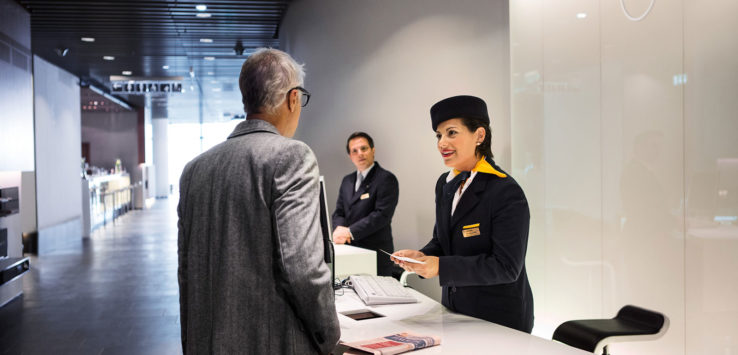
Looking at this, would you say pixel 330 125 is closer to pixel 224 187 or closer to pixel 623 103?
pixel 623 103

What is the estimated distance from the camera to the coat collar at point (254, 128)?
148 centimetres

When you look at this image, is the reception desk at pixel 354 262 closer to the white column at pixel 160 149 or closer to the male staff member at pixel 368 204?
the male staff member at pixel 368 204

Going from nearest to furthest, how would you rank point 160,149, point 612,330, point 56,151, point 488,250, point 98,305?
point 612,330 → point 488,250 → point 98,305 → point 56,151 → point 160,149

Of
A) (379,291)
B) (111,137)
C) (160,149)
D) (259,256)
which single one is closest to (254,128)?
(259,256)

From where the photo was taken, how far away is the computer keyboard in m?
2.43

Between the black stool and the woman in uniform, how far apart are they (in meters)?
0.19

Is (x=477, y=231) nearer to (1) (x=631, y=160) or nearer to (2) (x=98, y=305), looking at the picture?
(1) (x=631, y=160)

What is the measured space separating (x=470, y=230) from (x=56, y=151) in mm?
10660

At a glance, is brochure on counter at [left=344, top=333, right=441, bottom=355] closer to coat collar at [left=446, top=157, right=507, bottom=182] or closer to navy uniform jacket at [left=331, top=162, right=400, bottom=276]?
coat collar at [left=446, top=157, right=507, bottom=182]

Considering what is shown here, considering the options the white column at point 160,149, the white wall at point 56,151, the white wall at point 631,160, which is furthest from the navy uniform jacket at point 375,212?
the white column at point 160,149

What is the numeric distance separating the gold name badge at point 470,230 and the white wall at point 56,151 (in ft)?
31.1

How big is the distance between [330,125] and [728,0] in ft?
13.3

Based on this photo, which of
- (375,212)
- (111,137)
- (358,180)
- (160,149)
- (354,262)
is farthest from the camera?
(160,149)

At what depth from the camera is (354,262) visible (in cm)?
310
